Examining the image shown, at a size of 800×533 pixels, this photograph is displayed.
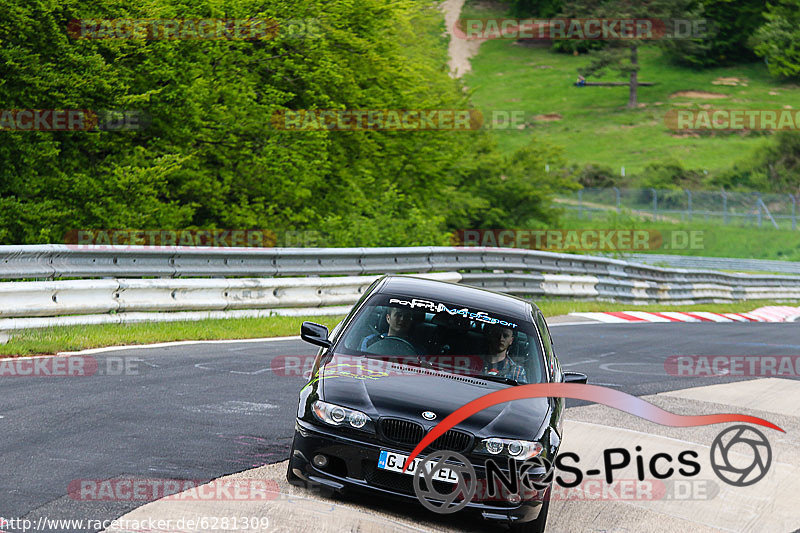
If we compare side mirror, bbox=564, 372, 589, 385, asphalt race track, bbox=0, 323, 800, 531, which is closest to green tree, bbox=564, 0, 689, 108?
asphalt race track, bbox=0, 323, 800, 531

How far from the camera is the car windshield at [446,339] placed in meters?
6.89

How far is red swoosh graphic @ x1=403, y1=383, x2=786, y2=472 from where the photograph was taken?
5930mm

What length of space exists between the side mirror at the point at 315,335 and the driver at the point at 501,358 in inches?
45.0

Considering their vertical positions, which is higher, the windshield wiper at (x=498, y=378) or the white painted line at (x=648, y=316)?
the windshield wiper at (x=498, y=378)

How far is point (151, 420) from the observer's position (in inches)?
301

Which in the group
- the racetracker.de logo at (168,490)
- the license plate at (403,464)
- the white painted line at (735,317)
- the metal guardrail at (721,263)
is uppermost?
the license plate at (403,464)

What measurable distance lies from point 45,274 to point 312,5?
14.7m

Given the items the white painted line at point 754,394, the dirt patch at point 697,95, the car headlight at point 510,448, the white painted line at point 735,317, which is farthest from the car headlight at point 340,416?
the dirt patch at point 697,95

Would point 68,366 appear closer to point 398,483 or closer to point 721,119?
point 398,483

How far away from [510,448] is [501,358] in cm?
118

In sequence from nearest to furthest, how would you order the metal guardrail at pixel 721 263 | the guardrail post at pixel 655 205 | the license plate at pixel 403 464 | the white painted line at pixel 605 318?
1. the license plate at pixel 403 464
2. the white painted line at pixel 605 318
3. the metal guardrail at pixel 721 263
4. the guardrail post at pixel 655 205

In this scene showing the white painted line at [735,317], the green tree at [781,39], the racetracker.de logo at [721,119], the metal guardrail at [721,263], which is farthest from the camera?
the green tree at [781,39]

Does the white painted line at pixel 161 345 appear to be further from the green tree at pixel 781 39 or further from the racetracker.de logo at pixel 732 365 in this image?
the green tree at pixel 781 39

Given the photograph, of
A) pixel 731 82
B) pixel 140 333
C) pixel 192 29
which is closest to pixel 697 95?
pixel 731 82
